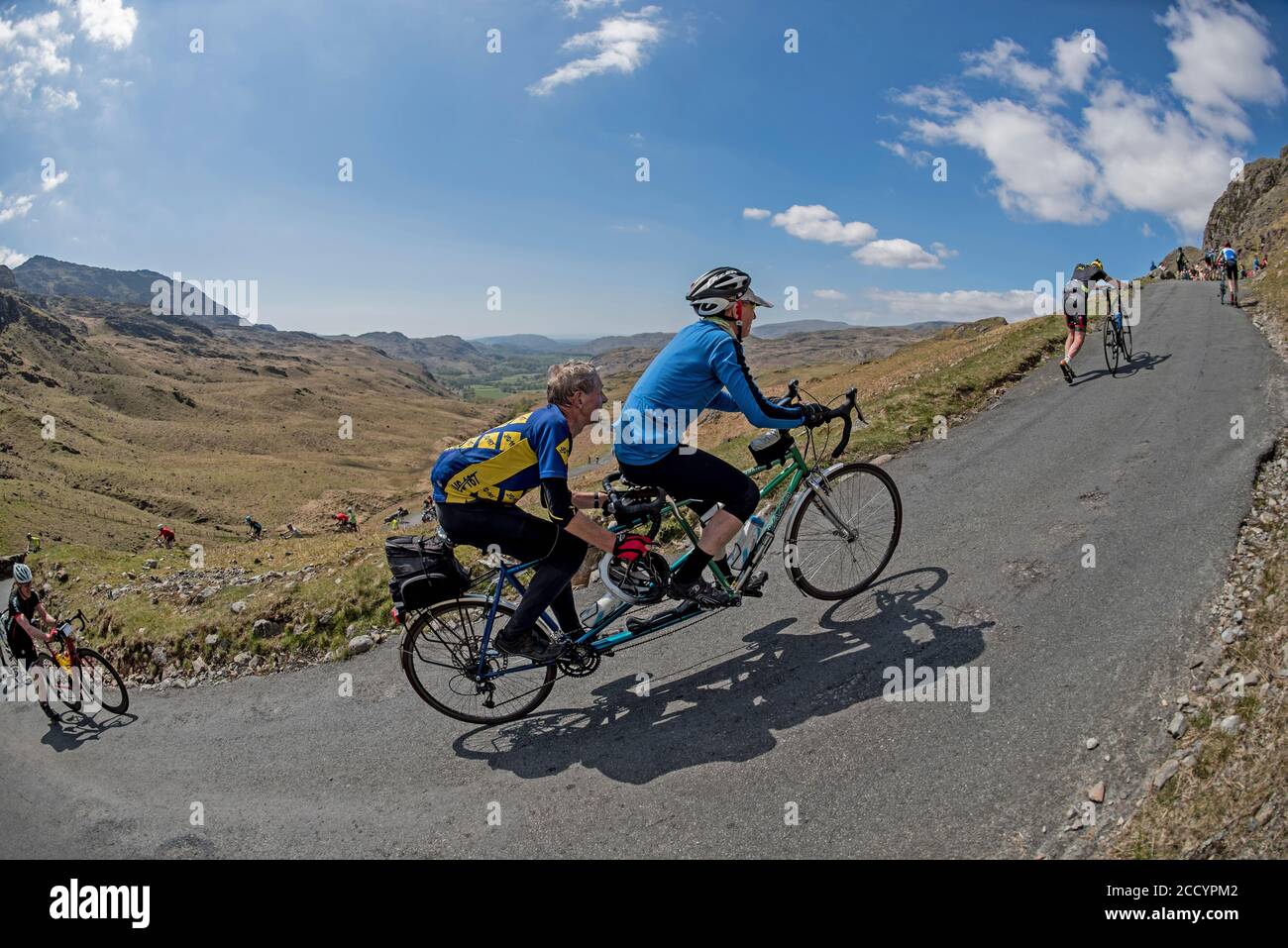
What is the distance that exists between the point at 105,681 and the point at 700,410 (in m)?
9.71

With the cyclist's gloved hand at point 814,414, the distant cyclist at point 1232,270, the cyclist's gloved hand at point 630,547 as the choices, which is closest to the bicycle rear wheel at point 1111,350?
the cyclist's gloved hand at point 814,414

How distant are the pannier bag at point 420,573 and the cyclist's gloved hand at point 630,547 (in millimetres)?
1491

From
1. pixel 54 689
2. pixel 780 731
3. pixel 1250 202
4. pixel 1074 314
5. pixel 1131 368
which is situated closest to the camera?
pixel 780 731

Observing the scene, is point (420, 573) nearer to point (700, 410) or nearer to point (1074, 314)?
point (700, 410)

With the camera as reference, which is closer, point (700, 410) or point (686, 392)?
point (686, 392)

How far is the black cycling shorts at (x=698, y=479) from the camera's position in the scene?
6.29 m

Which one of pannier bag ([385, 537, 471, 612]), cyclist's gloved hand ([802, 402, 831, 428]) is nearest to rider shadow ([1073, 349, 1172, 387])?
cyclist's gloved hand ([802, 402, 831, 428])

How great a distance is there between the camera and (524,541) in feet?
20.4

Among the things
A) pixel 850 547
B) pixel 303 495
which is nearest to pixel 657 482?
pixel 850 547

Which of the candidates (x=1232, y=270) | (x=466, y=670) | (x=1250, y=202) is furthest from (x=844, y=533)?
(x=1250, y=202)

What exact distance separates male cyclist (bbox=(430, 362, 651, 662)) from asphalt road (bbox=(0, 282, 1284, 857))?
1.37m
